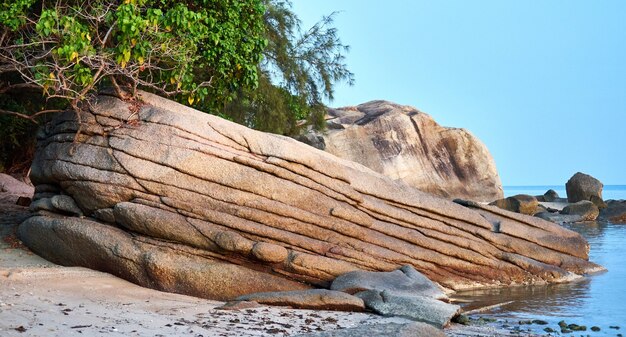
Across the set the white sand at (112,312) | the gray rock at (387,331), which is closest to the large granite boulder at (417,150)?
the white sand at (112,312)

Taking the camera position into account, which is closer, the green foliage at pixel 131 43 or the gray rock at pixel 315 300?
the gray rock at pixel 315 300

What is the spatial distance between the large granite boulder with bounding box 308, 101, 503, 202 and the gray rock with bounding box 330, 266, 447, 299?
31875mm

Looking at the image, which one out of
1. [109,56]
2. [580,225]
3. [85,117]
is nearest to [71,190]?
[85,117]

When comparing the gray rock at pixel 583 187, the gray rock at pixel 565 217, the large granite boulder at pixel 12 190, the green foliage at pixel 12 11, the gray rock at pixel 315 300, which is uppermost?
the gray rock at pixel 583 187

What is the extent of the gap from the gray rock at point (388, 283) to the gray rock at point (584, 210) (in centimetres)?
3289

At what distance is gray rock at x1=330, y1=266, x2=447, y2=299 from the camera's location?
50.4 ft

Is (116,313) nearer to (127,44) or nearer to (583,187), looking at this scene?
(127,44)

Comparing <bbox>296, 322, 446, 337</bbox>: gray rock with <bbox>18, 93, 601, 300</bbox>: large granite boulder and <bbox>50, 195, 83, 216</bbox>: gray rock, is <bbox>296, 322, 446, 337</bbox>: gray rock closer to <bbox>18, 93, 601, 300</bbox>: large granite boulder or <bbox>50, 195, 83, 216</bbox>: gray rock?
<bbox>18, 93, 601, 300</bbox>: large granite boulder

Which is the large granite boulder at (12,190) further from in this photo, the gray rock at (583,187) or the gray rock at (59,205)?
the gray rock at (583,187)

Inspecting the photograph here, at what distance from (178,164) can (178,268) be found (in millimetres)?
2102

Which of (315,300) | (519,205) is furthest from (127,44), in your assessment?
(519,205)

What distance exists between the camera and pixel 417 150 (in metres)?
51.1

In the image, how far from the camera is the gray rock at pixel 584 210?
4678 centimetres

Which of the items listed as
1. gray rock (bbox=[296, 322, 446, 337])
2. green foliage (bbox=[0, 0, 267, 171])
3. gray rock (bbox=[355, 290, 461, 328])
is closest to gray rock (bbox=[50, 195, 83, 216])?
green foliage (bbox=[0, 0, 267, 171])
